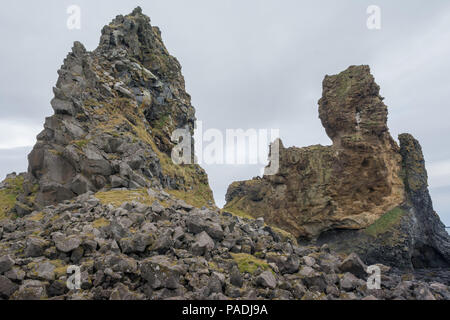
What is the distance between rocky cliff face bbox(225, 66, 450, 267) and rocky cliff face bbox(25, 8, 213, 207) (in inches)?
1023

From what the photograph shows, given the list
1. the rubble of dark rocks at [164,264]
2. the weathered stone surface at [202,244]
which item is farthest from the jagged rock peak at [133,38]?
the weathered stone surface at [202,244]

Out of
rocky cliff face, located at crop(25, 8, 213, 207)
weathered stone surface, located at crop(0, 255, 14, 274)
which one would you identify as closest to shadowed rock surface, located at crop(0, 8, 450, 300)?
weathered stone surface, located at crop(0, 255, 14, 274)

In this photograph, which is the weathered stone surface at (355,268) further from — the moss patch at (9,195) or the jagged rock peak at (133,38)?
the jagged rock peak at (133,38)

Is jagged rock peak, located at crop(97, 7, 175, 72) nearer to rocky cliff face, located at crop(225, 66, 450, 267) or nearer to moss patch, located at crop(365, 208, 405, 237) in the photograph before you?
rocky cliff face, located at crop(225, 66, 450, 267)

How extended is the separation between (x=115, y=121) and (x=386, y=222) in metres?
50.2

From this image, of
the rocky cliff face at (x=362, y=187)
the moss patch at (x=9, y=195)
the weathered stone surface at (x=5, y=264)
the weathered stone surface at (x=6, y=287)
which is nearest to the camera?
the weathered stone surface at (x=6, y=287)

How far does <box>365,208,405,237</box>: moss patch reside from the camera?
149 ft

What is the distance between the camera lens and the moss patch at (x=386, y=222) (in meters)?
45.4

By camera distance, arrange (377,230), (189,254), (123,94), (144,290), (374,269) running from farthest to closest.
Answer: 1. (377,230)
2. (123,94)
3. (374,269)
4. (189,254)
5. (144,290)

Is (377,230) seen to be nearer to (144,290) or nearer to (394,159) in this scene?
(394,159)

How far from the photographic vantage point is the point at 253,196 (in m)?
82.9

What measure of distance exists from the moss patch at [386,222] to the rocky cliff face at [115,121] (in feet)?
108

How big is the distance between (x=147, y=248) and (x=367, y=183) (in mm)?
52628

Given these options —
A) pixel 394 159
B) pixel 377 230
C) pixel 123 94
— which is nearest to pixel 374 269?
pixel 123 94
